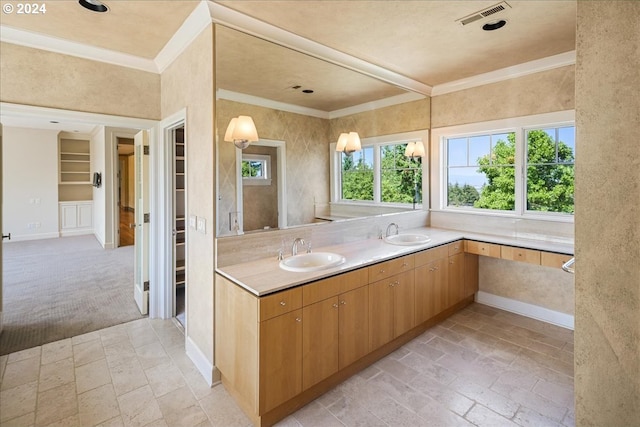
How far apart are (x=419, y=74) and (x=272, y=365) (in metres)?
3.48

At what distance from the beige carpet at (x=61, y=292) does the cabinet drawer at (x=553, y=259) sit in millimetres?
4289

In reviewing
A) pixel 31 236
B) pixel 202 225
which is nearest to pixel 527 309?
pixel 202 225

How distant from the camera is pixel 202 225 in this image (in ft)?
8.23

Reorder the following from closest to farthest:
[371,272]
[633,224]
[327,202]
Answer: [633,224] → [371,272] → [327,202]

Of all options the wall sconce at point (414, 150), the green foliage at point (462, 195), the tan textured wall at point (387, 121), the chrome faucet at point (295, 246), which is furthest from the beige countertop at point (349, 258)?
the tan textured wall at point (387, 121)

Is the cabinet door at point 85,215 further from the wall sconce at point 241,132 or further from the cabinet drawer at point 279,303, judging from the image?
the cabinet drawer at point 279,303

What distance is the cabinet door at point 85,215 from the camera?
336 inches

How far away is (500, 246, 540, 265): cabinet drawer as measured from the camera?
124 inches

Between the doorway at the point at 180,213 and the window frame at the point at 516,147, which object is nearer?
the window frame at the point at 516,147

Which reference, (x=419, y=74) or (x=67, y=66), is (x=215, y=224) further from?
(x=419, y=74)

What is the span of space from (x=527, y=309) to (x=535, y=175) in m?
1.52

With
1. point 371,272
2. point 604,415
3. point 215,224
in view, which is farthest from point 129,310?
point 604,415

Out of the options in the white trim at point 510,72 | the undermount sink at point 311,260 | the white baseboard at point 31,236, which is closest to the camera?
the undermount sink at point 311,260

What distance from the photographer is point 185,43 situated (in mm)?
2668
